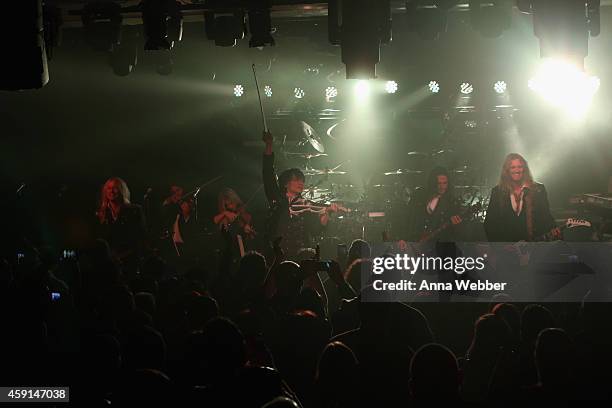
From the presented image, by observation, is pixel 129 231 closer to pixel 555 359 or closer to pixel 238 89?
pixel 555 359

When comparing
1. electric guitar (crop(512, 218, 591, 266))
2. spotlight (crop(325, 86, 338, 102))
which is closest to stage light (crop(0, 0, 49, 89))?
electric guitar (crop(512, 218, 591, 266))

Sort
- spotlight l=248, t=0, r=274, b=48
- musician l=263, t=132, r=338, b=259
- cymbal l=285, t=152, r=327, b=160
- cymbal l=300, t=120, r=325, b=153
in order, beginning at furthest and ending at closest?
cymbal l=285, t=152, r=327, b=160
cymbal l=300, t=120, r=325, b=153
musician l=263, t=132, r=338, b=259
spotlight l=248, t=0, r=274, b=48

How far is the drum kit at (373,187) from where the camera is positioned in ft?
39.8

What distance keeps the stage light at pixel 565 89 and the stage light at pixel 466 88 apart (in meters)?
1.14

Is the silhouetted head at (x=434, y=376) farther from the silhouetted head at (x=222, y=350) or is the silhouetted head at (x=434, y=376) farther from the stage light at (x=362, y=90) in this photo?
the stage light at (x=362, y=90)

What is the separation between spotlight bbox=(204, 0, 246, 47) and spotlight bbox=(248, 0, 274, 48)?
0.14 meters

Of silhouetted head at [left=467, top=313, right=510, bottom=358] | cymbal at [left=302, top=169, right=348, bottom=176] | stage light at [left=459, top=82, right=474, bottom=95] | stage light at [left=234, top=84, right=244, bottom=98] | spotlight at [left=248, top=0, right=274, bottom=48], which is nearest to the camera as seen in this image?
silhouetted head at [left=467, top=313, right=510, bottom=358]

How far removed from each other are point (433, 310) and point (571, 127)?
10390 mm

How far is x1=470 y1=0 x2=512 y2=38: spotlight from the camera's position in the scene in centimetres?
672

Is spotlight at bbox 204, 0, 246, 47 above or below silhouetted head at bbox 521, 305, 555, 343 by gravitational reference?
above

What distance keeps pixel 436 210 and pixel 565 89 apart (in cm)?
588

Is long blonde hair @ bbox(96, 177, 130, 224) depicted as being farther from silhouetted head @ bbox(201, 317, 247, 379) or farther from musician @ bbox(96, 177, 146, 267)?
silhouetted head @ bbox(201, 317, 247, 379)

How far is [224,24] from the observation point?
7066mm

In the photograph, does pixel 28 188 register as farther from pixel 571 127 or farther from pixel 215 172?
pixel 571 127
